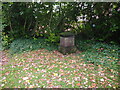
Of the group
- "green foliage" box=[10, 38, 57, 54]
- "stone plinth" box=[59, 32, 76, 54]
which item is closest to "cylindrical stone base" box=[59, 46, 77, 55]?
"stone plinth" box=[59, 32, 76, 54]

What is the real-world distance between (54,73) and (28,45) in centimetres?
260

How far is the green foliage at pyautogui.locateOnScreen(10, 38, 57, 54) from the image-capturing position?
5422 millimetres

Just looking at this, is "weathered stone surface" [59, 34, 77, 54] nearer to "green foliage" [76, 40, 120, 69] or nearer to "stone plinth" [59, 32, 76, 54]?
"stone plinth" [59, 32, 76, 54]

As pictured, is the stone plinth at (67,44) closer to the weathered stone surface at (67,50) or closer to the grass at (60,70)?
the weathered stone surface at (67,50)

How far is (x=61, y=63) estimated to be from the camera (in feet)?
14.1

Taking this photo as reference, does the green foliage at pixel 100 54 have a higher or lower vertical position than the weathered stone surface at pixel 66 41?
lower

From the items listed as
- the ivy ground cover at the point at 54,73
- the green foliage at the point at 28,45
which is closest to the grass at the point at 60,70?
the ivy ground cover at the point at 54,73

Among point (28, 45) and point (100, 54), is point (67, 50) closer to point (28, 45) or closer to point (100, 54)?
point (100, 54)

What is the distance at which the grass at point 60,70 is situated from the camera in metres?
3.13

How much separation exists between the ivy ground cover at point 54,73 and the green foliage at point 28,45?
55 cm

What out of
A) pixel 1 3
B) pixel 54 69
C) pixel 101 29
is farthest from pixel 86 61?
pixel 1 3

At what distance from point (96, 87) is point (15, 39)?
4989mm

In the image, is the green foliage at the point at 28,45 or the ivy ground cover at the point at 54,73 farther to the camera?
the green foliage at the point at 28,45

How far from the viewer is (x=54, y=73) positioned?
11.8 ft
